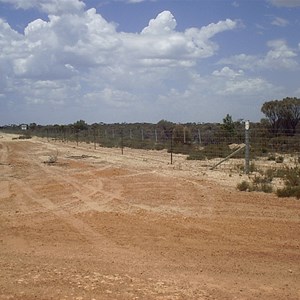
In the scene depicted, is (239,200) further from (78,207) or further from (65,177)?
(65,177)

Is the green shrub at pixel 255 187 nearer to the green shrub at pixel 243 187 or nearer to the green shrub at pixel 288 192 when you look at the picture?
the green shrub at pixel 243 187

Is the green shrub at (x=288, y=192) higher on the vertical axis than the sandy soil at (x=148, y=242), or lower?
higher

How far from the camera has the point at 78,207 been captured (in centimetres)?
1450

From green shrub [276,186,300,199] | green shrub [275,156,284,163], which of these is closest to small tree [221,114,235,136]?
green shrub [275,156,284,163]

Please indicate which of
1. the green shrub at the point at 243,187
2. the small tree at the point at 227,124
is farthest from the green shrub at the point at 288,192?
the small tree at the point at 227,124

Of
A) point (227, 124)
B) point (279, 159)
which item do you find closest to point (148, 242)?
point (279, 159)

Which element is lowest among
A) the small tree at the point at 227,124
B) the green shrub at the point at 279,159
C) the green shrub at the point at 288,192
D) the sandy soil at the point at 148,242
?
the sandy soil at the point at 148,242

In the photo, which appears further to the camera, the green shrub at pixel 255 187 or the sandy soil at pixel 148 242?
the green shrub at pixel 255 187

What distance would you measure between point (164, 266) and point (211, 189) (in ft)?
29.8

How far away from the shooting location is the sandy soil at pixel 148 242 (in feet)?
24.3

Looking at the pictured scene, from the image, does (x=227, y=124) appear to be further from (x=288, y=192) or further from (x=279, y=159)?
(x=288, y=192)

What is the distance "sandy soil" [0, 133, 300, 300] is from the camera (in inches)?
292

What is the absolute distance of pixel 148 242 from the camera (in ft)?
33.7

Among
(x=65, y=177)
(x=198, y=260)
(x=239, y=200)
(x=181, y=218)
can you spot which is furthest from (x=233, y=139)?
(x=198, y=260)
